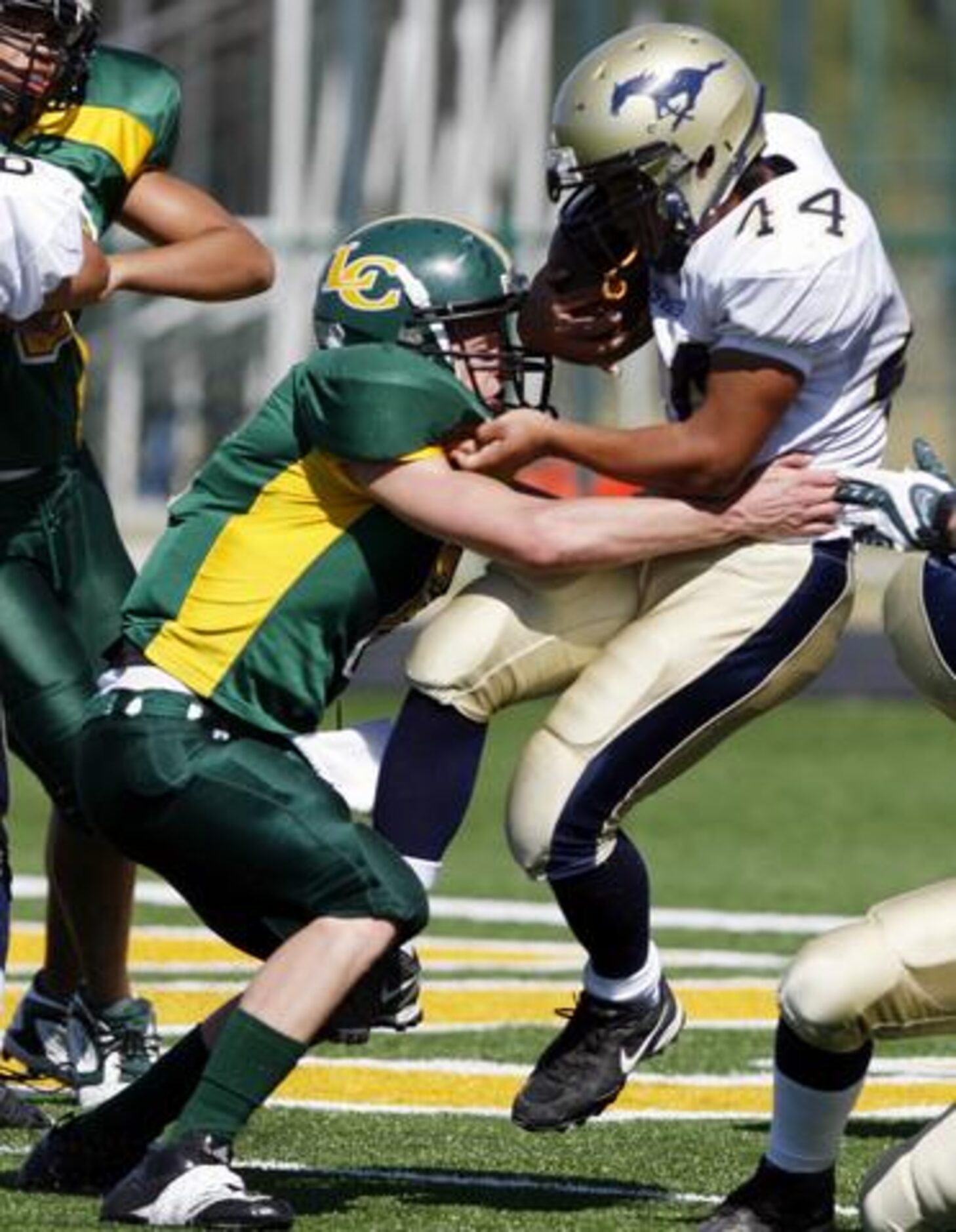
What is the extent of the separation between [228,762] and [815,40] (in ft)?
90.3

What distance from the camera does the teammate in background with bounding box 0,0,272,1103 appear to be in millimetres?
5789

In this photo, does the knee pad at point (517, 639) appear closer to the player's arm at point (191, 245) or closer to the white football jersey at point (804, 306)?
the white football jersey at point (804, 306)

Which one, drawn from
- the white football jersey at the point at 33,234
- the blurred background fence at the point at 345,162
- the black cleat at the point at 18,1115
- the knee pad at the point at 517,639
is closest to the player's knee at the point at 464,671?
the knee pad at the point at 517,639

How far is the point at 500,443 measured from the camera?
4.95 meters

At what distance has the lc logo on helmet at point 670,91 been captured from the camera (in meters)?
5.11

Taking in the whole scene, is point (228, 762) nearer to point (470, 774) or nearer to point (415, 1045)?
point (470, 774)

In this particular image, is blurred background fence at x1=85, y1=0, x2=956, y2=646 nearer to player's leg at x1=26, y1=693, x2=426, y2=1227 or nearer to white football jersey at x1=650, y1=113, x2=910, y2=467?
white football jersey at x1=650, y1=113, x2=910, y2=467

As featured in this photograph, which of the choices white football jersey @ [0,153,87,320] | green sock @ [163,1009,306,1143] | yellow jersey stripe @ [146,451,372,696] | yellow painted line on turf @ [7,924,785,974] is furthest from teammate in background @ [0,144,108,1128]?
yellow painted line on turf @ [7,924,785,974]

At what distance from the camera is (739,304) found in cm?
492

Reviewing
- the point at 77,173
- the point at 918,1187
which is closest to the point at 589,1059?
the point at 918,1187

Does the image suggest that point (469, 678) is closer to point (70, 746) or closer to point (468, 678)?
point (468, 678)

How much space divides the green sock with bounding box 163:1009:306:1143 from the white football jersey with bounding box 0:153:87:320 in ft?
4.13

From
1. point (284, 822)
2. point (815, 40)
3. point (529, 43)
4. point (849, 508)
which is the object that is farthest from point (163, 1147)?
point (815, 40)

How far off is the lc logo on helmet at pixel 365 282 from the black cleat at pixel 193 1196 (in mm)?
1181
